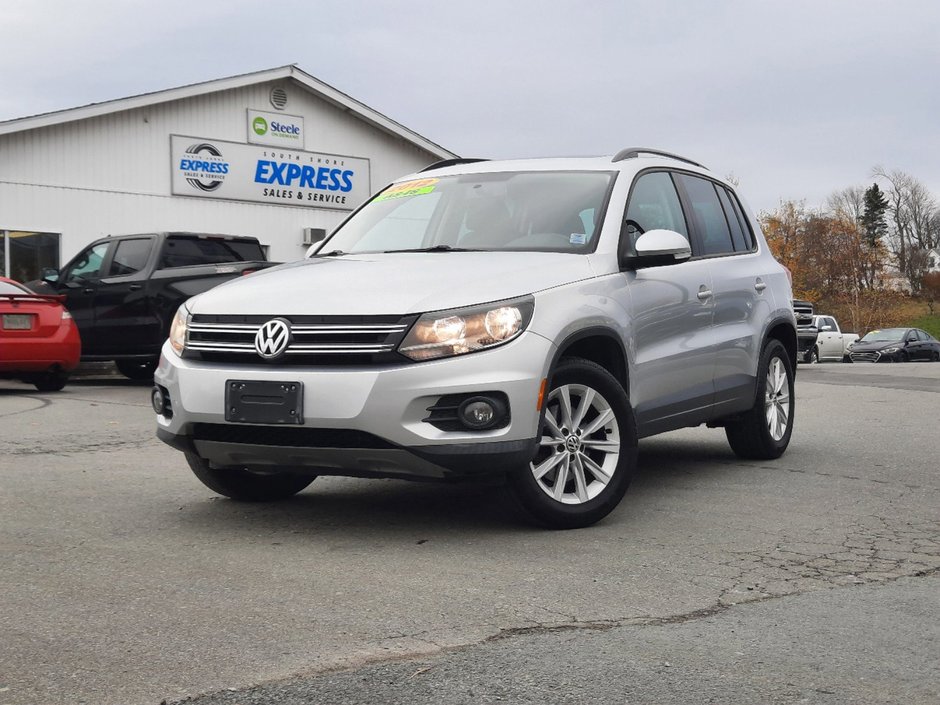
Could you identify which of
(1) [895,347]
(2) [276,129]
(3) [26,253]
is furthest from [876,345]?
(3) [26,253]

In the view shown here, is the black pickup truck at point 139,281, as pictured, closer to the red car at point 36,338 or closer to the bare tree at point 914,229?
the red car at point 36,338

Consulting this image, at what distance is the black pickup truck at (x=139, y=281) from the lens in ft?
48.9

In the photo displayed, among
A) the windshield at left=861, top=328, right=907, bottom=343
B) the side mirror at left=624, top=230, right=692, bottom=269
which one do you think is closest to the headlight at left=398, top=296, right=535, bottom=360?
the side mirror at left=624, top=230, right=692, bottom=269

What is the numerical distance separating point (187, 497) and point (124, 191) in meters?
16.2

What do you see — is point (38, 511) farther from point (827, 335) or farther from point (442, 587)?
point (827, 335)

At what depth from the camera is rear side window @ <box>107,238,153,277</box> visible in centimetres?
1522

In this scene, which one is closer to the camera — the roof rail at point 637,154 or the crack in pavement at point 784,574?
the crack in pavement at point 784,574

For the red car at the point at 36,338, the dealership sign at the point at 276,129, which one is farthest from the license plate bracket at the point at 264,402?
the dealership sign at the point at 276,129

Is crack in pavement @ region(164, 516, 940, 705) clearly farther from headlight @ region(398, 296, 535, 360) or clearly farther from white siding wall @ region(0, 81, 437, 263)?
white siding wall @ region(0, 81, 437, 263)

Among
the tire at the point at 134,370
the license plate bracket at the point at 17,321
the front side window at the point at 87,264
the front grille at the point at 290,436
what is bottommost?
the tire at the point at 134,370

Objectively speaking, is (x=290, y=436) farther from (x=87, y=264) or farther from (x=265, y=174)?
(x=265, y=174)

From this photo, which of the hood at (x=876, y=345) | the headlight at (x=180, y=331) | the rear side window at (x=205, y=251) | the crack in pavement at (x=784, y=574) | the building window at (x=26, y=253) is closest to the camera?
the crack in pavement at (x=784, y=574)

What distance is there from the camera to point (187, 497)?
6629 mm

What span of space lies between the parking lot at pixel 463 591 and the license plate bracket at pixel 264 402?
55 centimetres
